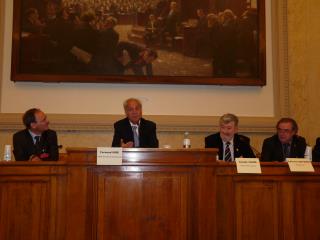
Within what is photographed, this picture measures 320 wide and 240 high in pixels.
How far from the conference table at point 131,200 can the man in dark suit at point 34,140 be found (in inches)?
43.6

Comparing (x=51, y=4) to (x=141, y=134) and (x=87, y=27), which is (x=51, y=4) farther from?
(x=141, y=134)

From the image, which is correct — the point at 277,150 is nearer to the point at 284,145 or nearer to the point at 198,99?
the point at 284,145

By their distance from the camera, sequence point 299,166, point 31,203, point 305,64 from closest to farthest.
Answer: point 31,203
point 299,166
point 305,64

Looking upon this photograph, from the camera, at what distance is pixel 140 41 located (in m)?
6.56

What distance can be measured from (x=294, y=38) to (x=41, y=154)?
4.38m

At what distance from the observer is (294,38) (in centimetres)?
685

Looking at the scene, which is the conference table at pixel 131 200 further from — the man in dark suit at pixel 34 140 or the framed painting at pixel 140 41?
the framed painting at pixel 140 41

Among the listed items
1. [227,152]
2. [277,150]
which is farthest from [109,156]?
[277,150]

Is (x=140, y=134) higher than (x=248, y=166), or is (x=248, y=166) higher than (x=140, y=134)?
(x=140, y=134)

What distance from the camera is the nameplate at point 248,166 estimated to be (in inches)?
151

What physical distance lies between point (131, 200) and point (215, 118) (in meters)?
3.23

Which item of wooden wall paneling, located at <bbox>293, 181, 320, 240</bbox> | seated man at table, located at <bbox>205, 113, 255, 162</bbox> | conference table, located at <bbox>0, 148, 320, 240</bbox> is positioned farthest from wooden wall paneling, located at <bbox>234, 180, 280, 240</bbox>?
seated man at table, located at <bbox>205, 113, 255, 162</bbox>

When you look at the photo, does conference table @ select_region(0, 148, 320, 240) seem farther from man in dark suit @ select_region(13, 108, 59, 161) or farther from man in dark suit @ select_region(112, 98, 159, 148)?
man in dark suit @ select_region(112, 98, 159, 148)

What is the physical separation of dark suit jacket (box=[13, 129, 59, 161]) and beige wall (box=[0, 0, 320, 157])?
1427 millimetres
